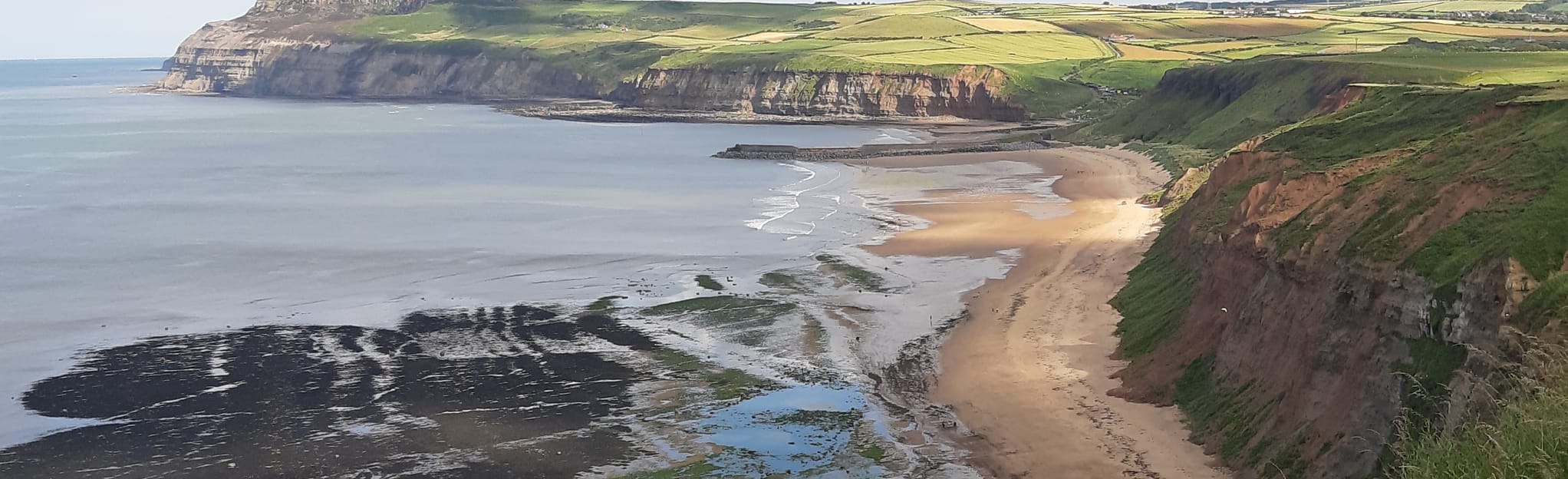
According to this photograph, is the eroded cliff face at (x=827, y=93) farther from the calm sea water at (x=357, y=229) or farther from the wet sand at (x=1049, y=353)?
the wet sand at (x=1049, y=353)

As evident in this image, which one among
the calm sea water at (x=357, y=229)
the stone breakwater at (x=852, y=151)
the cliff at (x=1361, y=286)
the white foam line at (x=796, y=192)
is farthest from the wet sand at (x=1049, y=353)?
the stone breakwater at (x=852, y=151)

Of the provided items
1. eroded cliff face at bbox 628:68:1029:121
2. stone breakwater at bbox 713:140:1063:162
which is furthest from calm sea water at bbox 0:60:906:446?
eroded cliff face at bbox 628:68:1029:121

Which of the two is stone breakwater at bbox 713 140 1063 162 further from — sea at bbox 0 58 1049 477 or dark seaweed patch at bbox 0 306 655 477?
dark seaweed patch at bbox 0 306 655 477

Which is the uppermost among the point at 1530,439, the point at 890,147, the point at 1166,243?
the point at 1530,439

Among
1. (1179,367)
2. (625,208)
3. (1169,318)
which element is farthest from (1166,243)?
(625,208)

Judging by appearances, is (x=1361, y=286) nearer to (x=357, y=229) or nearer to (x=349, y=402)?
(x=349, y=402)

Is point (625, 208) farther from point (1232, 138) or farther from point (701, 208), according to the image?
point (1232, 138)
